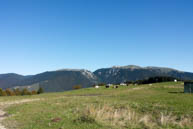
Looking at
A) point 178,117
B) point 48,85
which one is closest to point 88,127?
point 178,117

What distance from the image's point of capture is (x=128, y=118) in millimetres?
12523

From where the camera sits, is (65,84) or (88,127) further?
(65,84)

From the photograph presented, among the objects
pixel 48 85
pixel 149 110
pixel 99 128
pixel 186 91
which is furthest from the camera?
pixel 48 85

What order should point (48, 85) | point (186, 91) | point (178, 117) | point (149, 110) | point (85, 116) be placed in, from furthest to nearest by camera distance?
point (48, 85)
point (186, 91)
point (149, 110)
point (178, 117)
point (85, 116)

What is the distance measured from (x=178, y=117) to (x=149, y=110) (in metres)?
3.31

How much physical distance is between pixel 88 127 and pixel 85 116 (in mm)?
1971

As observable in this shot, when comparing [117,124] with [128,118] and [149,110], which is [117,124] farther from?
[149,110]

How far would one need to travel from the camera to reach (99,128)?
9.77 metres

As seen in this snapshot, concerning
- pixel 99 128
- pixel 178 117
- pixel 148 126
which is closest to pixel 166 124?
pixel 148 126

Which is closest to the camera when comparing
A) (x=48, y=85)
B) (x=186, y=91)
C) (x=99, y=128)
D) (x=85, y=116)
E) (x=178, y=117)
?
(x=99, y=128)

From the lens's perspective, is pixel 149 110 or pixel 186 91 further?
pixel 186 91

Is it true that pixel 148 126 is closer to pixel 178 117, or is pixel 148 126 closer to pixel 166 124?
pixel 166 124

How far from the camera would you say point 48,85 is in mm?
187500

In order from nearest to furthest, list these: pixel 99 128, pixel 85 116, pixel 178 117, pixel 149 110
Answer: pixel 99 128 → pixel 85 116 → pixel 178 117 → pixel 149 110
